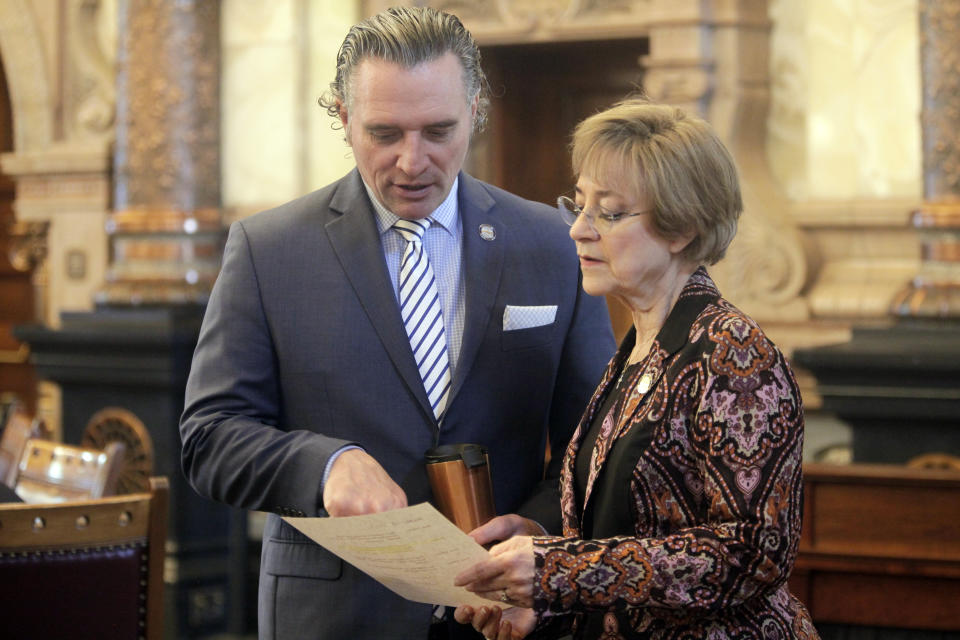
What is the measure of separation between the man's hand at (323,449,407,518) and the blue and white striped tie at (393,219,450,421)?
237 millimetres

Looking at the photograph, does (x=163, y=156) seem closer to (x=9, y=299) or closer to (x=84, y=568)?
(x=9, y=299)

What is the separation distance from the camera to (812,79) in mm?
4797

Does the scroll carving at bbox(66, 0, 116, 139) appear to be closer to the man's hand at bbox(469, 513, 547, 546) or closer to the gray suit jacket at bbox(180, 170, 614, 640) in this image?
the gray suit jacket at bbox(180, 170, 614, 640)

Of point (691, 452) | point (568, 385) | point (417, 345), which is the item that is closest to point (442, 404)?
Answer: point (417, 345)

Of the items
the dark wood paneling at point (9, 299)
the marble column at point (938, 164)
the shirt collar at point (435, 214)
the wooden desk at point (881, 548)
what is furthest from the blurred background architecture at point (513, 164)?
the shirt collar at point (435, 214)

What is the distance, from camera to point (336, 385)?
1963 millimetres

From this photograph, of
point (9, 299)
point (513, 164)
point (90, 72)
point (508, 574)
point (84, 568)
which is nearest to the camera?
point (508, 574)

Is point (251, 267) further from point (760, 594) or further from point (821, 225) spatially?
point (821, 225)

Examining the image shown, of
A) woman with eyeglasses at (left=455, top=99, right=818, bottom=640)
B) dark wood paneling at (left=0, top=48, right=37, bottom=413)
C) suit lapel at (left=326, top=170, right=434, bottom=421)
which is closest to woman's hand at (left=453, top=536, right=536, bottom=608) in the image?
woman with eyeglasses at (left=455, top=99, right=818, bottom=640)

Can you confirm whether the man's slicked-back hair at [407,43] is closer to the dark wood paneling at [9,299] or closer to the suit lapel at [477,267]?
the suit lapel at [477,267]

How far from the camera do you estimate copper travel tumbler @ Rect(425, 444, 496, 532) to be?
5.86ft

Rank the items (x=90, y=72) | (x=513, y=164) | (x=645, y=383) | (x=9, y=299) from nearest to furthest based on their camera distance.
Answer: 1. (x=645, y=383)
2. (x=513, y=164)
3. (x=90, y=72)
4. (x=9, y=299)

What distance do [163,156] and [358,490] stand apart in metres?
3.88

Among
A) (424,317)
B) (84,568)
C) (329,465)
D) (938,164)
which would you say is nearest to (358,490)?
(329,465)
